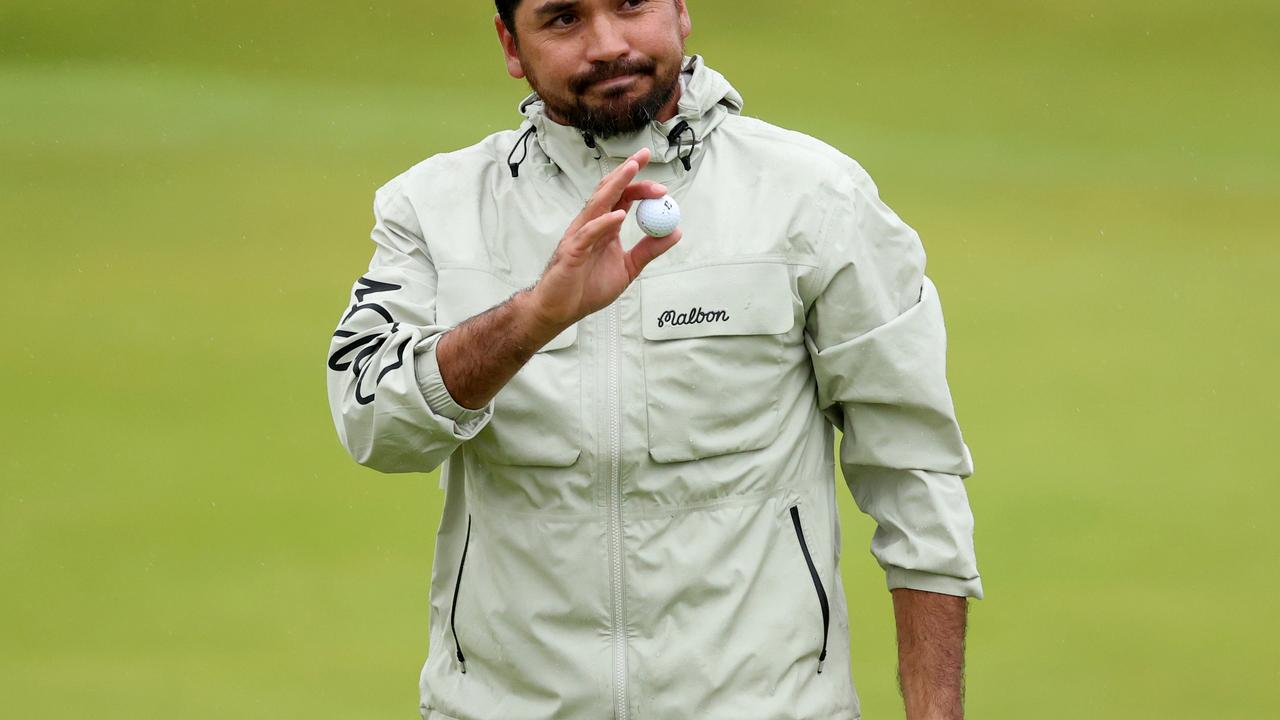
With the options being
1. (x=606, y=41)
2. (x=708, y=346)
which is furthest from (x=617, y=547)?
(x=606, y=41)

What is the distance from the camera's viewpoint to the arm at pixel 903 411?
2463mm

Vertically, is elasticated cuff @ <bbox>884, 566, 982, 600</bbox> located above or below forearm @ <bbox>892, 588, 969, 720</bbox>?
above

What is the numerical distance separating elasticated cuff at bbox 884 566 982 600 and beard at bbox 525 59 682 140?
26.7 inches

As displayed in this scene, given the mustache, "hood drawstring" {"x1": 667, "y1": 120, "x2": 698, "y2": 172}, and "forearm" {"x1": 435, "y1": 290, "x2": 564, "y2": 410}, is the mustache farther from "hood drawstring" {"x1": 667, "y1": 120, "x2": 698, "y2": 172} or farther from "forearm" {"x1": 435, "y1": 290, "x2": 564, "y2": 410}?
"forearm" {"x1": 435, "y1": 290, "x2": 564, "y2": 410}

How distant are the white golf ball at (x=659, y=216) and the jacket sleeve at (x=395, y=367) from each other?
0.29m

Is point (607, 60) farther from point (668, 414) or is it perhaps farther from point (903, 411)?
point (903, 411)

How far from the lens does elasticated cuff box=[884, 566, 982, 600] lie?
2.52 metres

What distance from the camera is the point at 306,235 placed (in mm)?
8070

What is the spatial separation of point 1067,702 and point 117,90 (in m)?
6.69

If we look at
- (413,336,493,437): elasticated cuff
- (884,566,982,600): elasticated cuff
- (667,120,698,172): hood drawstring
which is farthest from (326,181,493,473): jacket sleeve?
(884,566,982,600): elasticated cuff

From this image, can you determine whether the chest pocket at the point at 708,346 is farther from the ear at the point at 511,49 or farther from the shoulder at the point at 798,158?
the ear at the point at 511,49

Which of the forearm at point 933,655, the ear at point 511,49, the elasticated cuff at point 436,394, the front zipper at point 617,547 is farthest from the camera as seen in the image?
the ear at point 511,49

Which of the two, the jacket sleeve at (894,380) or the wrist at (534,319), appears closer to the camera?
the wrist at (534,319)

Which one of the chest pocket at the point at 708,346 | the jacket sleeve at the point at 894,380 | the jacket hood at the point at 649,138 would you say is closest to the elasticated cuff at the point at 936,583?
the jacket sleeve at the point at 894,380
